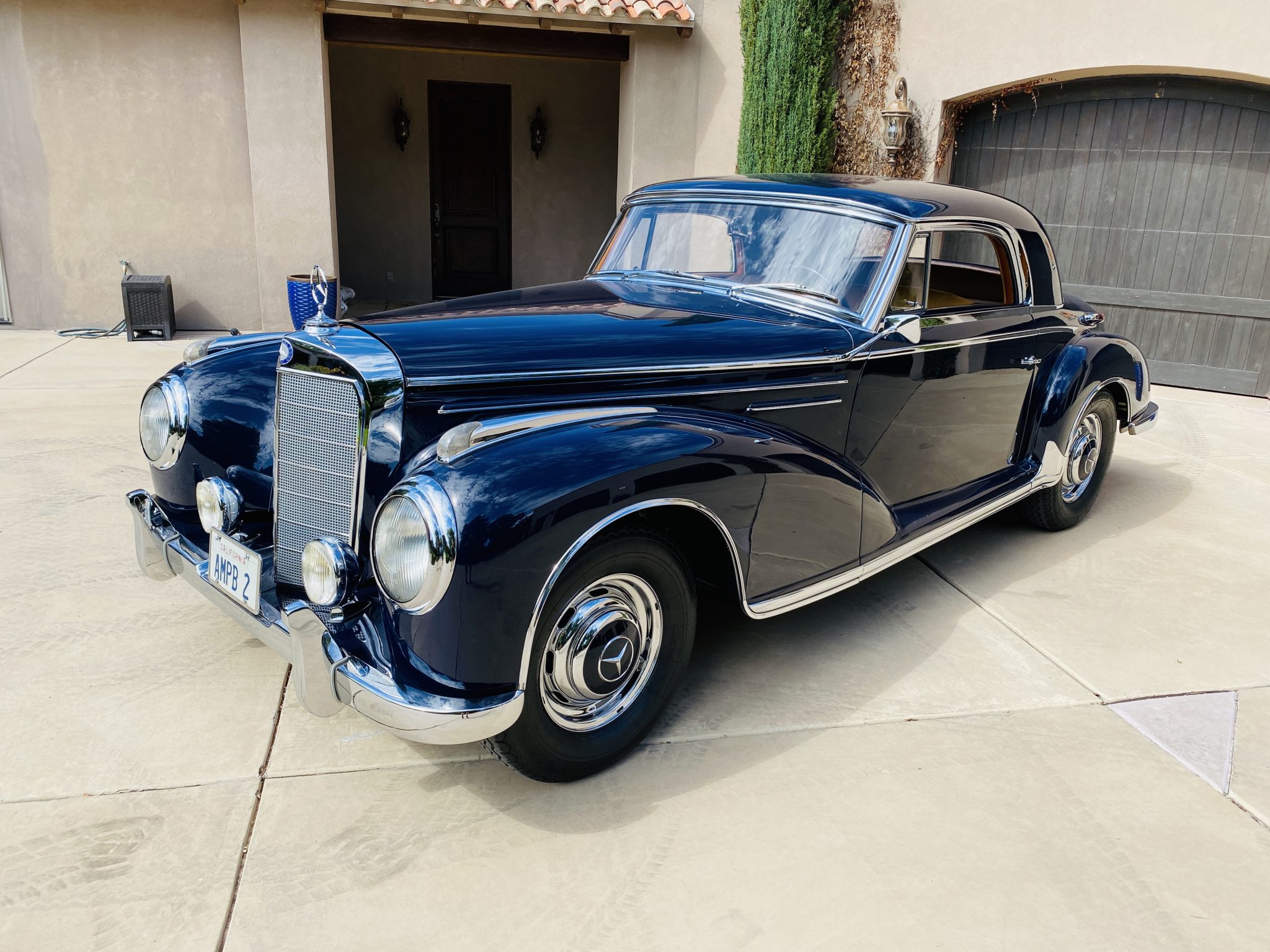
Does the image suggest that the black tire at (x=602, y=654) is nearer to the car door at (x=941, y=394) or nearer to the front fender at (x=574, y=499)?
the front fender at (x=574, y=499)

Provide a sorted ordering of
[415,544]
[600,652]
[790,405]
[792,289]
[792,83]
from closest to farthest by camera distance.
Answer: [415,544], [600,652], [790,405], [792,289], [792,83]

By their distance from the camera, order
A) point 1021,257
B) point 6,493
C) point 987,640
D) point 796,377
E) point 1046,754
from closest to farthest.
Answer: point 1046,754, point 796,377, point 987,640, point 1021,257, point 6,493

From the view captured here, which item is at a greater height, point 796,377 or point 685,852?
point 796,377

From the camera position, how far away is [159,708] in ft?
9.43

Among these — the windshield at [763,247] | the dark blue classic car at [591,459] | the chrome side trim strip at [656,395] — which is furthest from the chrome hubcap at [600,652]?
the windshield at [763,247]

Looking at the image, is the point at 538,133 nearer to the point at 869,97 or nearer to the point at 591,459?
the point at 869,97

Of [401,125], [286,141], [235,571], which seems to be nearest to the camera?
[235,571]

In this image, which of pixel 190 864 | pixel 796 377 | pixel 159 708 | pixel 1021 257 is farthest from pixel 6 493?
pixel 1021 257

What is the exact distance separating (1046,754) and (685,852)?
1.22 metres

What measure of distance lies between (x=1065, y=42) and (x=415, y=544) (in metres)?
7.89

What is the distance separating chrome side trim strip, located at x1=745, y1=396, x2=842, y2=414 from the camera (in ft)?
9.64

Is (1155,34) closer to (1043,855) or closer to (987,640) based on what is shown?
(987,640)

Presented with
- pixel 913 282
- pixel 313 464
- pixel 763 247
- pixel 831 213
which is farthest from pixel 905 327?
pixel 313 464

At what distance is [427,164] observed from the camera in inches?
463
